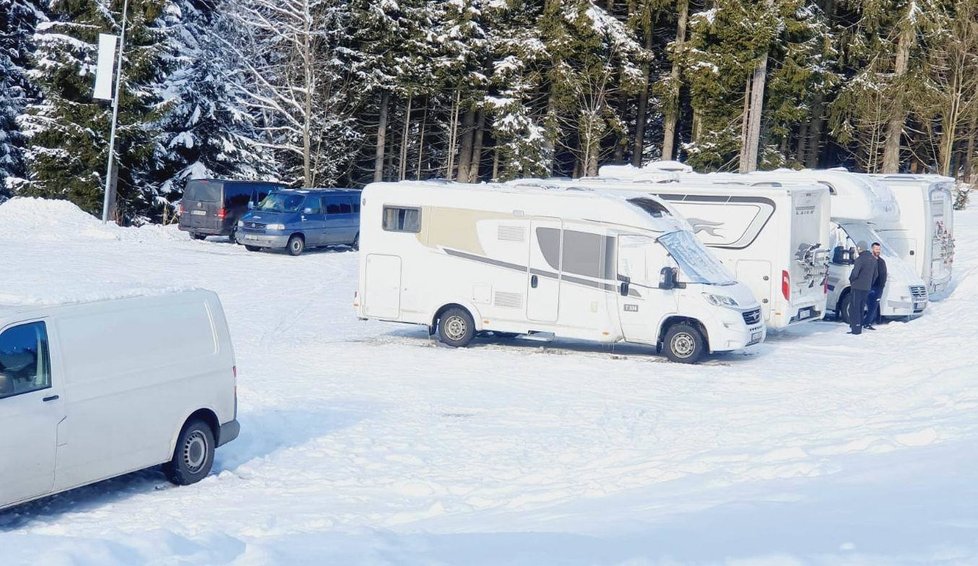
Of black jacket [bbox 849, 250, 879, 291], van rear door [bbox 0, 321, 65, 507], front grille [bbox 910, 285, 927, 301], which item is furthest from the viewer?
front grille [bbox 910, 285, 927, 301]

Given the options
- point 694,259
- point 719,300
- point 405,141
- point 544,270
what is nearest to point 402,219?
point 544,270

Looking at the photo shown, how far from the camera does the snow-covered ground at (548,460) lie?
6598 mm

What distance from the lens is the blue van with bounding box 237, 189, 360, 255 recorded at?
30.3 m

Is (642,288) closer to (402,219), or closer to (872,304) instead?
(402,219)

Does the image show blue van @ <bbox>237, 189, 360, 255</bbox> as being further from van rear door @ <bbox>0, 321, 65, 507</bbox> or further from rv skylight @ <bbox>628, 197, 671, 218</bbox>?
van rear door @ <bbox>0, 321, 65, 507</bbox>

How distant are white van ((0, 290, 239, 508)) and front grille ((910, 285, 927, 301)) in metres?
15.3

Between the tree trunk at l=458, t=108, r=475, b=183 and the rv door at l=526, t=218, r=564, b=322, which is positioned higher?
the tree trunk at l=458, t=108, r=475, b=183

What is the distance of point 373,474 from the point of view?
10.3 m

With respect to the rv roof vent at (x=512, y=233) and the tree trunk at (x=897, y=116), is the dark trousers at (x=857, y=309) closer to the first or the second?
the rv roof vent at (x=512, y=233)

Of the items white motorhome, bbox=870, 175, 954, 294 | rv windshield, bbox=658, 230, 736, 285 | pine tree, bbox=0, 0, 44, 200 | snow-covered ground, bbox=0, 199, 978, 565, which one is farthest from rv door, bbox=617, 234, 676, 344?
pine tree, bbox=0, 0, 44, 200

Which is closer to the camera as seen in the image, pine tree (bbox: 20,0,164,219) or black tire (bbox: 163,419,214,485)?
black tire (bbox: 163,419,214,485)

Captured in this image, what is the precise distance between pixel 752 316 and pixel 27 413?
1154cm

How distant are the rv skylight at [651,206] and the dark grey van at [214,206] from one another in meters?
17.7

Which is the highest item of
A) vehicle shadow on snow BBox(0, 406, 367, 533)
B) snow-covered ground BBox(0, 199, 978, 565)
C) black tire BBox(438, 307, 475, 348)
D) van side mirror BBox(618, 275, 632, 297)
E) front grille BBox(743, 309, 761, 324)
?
van side mirror BBox(618, 275, 632, 297)
